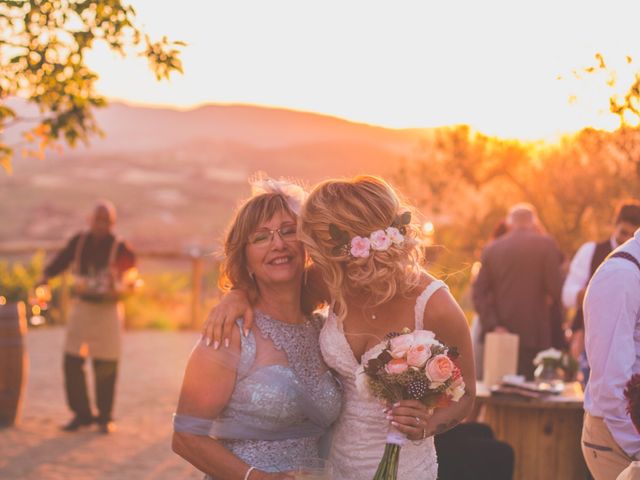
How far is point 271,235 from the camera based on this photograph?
3.76 meters

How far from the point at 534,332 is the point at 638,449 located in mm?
5113

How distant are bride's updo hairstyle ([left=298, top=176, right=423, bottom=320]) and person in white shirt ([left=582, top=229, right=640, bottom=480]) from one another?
650 millimetres

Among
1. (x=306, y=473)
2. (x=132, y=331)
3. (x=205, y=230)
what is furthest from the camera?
(x=205, y=230)

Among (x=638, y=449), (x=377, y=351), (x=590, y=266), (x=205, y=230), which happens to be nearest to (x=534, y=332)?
(x=590, y=266)

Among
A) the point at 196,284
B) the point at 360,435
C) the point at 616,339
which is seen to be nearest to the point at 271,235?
the point at 360,435

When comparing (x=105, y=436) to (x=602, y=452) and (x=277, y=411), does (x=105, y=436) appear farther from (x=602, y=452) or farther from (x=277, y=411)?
(x=602, y=452)

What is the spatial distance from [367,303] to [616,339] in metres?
0.87

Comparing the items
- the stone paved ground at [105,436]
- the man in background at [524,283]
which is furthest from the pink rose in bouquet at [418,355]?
the man in background at [524,283]

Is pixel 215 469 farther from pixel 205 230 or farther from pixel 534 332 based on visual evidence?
pixel 205 230

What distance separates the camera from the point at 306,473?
3.37m

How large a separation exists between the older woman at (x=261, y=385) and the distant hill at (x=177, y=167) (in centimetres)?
3356

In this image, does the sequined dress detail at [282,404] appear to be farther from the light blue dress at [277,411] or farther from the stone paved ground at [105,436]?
the stone paved ground at [105,436]

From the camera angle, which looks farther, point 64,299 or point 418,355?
point 64,299

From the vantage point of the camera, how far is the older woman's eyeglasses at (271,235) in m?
3.76
